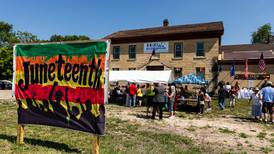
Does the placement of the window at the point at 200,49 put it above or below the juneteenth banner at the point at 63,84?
above

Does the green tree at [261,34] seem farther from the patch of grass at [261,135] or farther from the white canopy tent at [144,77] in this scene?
the patch of grass at [261,135]

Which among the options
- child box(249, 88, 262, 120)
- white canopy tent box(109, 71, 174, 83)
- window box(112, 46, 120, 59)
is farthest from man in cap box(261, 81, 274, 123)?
window box(112, 46, 120, 59)

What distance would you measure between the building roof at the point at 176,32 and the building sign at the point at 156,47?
2.17 ft

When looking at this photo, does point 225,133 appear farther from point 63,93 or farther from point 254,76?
point 254,76

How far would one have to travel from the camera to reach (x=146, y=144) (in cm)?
726

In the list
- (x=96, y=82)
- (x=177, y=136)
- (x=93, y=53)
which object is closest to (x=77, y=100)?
(x=96, y=82)

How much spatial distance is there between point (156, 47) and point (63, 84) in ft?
81.6

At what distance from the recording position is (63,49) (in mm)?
6355

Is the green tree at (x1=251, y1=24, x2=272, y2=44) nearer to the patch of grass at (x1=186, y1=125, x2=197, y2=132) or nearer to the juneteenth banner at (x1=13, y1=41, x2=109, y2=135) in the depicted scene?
the patch of grass at (x1=186, y1=125, x2=197, y2=132)

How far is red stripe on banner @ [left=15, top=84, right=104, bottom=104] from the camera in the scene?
5875 mm

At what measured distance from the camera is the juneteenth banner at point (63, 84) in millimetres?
5883

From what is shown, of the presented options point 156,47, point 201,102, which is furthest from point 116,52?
point 201,102

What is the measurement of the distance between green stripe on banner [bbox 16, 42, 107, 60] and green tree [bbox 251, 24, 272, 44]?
2921 inches

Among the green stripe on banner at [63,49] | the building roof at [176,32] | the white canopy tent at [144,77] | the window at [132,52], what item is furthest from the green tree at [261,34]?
the green stripe on banner at [63,49]
